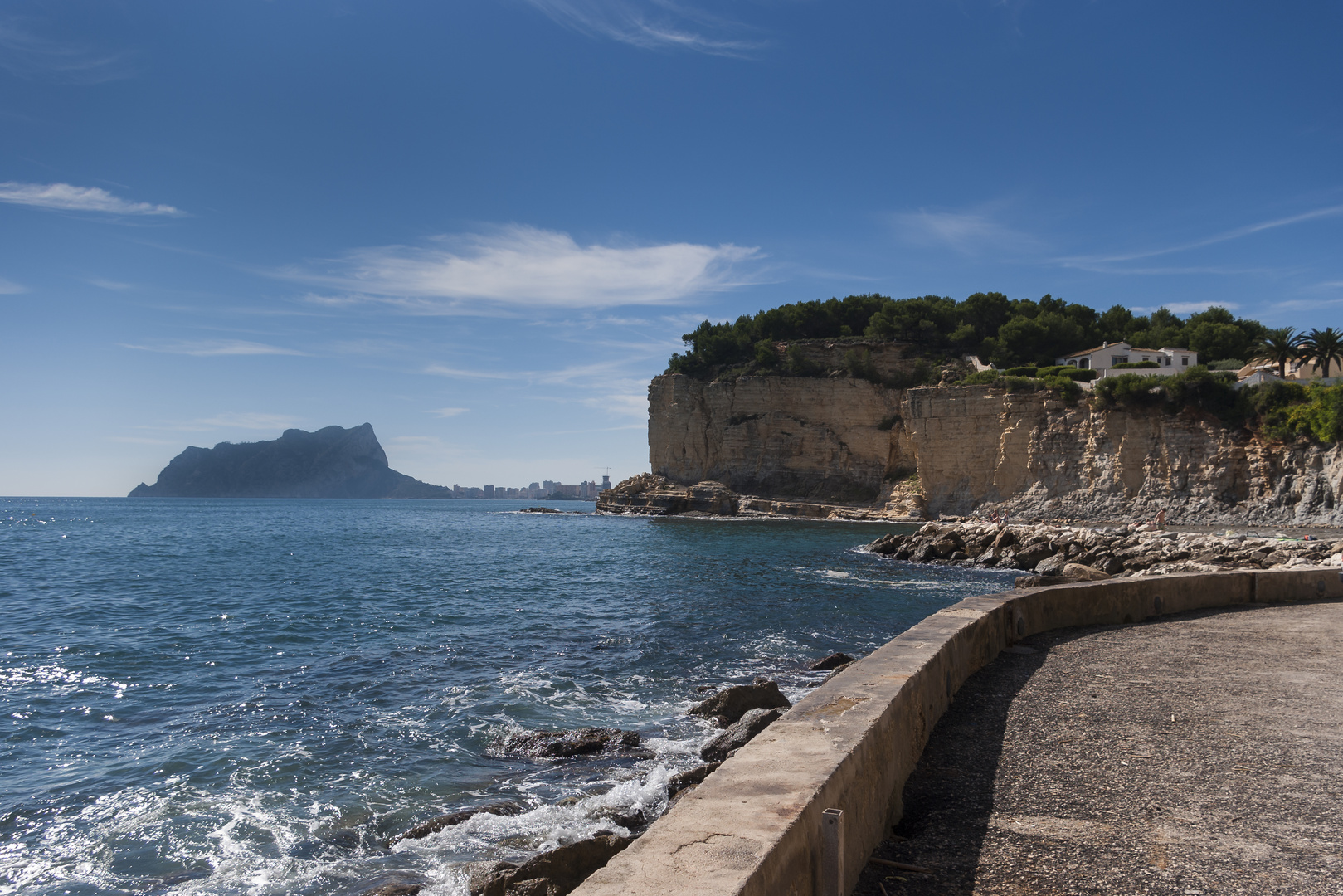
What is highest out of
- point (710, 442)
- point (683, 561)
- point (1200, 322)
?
point (1200, 322)

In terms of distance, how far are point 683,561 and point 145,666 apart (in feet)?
65.0

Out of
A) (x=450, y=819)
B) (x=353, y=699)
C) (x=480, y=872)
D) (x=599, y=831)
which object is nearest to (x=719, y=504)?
(x=353, y=699)

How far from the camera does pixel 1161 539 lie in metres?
26.4

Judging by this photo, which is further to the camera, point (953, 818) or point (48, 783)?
point (48, 783)

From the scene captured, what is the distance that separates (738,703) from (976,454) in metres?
45.7

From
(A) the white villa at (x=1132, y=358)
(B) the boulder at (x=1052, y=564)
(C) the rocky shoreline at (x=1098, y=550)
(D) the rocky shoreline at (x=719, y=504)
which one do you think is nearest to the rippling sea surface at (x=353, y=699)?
(B) the boulder at (x=1052, y=564)

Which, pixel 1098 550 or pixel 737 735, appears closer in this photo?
pixel 737 735

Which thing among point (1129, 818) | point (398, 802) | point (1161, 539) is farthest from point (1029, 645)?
point (1161, 539)

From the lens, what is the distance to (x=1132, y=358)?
50.2m

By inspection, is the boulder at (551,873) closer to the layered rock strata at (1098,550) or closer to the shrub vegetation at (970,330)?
the layered rock strata at (1098,550)

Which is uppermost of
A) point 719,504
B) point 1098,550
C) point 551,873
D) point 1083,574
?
point 1083,574

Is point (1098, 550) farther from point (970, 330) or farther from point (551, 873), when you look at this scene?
point (970, 330)

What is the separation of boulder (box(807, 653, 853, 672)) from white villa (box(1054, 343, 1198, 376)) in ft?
136

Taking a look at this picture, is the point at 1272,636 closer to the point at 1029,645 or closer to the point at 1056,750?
the point at 1029,645
